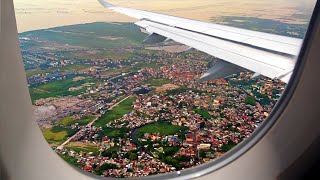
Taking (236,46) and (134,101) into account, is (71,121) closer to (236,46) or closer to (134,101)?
Result: (134,101)

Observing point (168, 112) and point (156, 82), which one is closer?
point (168, 112)

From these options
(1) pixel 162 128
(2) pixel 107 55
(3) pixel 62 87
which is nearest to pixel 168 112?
(1) pixel 162 128

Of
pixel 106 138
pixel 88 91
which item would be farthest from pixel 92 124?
pixel 88 91

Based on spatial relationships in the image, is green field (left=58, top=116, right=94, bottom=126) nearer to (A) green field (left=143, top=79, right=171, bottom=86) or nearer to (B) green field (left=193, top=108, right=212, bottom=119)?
(A) green field (left=143, top=79, right=171, bottom=86)

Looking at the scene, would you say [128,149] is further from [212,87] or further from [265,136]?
[212,87]

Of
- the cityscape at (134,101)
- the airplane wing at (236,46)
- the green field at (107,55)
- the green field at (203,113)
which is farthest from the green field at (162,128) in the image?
the green field at (107,55)

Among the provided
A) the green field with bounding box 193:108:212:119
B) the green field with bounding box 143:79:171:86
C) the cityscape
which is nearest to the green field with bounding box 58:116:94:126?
the cityscape

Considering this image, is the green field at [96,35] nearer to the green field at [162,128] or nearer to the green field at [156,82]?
the green field at [156,82]
